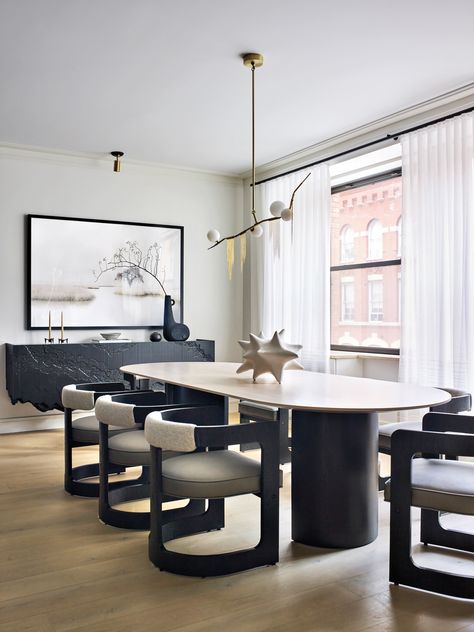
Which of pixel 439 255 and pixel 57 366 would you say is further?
pixel 57 366

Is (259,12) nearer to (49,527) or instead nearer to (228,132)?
(228,132)

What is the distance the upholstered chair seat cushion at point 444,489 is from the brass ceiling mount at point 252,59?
98.1 inches

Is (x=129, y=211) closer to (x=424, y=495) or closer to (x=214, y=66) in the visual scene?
(x=214, y=66)

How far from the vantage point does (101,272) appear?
5898mm

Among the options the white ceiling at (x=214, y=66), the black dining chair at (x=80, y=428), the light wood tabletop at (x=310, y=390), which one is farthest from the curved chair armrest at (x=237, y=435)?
the white ceiling at (x=214, y=66)

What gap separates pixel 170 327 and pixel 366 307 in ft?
6.16

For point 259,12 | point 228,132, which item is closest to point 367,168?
point 228,132

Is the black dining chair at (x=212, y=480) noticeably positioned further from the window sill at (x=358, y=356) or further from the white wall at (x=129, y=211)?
the white wall at (x=129, y=211)

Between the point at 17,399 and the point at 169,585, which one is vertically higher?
the point at 17,399

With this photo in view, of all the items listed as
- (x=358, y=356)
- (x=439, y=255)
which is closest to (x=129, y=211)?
(x=358, y=356)

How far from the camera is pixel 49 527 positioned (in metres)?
Result: 3.02

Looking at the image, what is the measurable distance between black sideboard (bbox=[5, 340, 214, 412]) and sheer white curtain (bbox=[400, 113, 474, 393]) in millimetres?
2405

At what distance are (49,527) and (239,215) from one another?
4.38m

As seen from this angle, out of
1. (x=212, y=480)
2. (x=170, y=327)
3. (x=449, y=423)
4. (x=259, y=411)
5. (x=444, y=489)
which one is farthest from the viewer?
(x=170, y=327)
